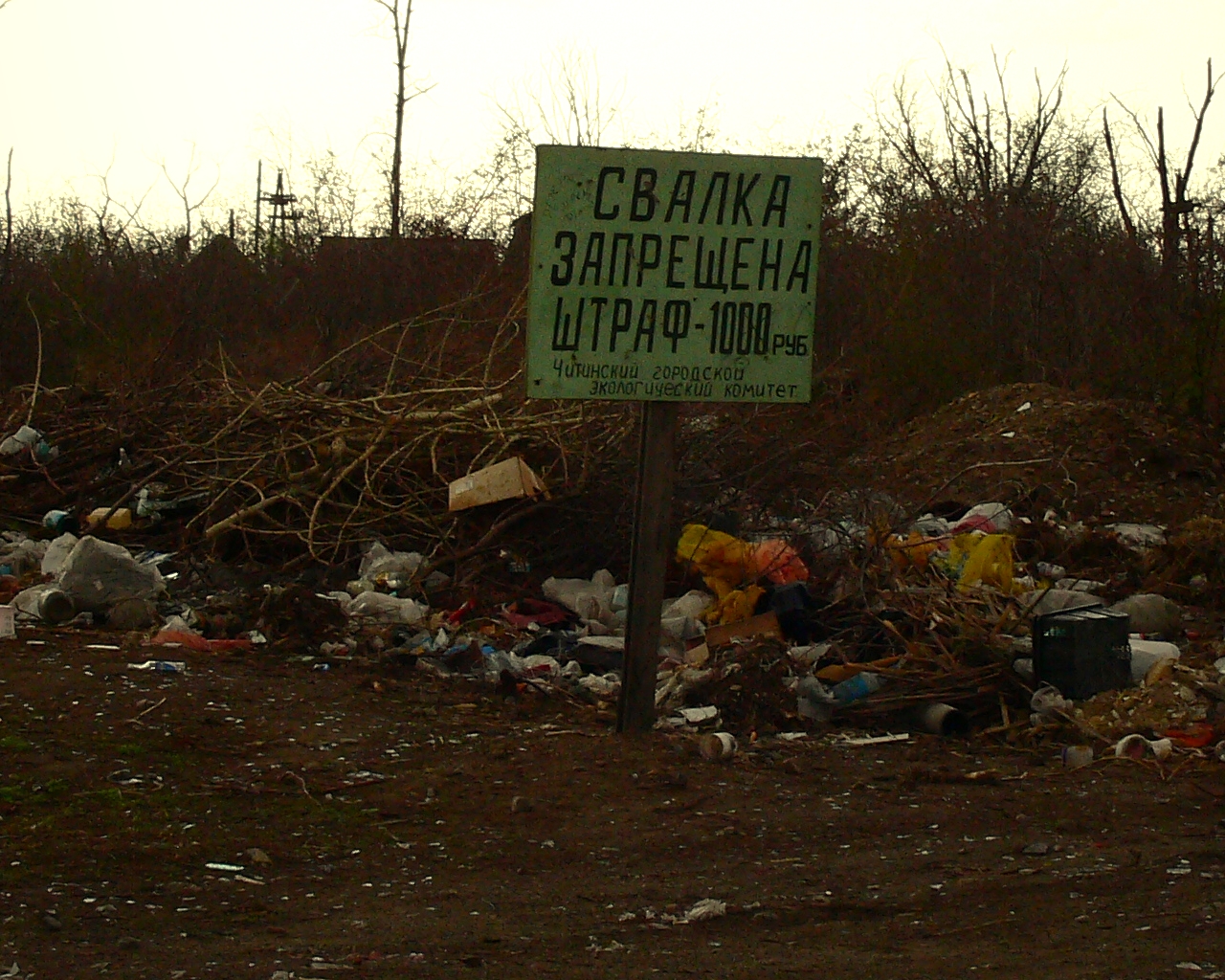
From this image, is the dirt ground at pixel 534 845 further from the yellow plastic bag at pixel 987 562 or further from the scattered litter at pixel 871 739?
the yellow plastic bag at pixel 987 562

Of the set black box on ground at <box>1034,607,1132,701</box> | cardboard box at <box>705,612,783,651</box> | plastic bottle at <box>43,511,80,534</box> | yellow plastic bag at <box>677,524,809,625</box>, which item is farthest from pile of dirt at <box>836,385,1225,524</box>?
plastic bottle at <box>43,511,80,534</box>

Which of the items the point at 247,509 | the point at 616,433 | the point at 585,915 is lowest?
the point at 585,915

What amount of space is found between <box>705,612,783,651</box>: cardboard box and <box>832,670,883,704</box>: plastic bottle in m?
0.72

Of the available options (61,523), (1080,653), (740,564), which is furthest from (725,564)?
(61,523)

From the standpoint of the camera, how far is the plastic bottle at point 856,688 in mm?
6137

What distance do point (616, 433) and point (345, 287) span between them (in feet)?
39.0

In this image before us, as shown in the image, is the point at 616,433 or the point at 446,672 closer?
the point at 446,672

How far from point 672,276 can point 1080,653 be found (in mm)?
2659

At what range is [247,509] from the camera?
8430 mm

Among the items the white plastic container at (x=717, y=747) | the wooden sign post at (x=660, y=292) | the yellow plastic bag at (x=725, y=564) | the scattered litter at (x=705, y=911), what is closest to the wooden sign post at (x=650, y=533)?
the wooden sign post at (x=660, y=292)

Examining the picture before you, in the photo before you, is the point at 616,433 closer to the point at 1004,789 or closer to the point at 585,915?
the point at 1004,789

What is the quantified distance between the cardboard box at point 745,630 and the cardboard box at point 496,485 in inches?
67.7

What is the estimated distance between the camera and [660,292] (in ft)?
16.4

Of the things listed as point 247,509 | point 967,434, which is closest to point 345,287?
point 967,434
